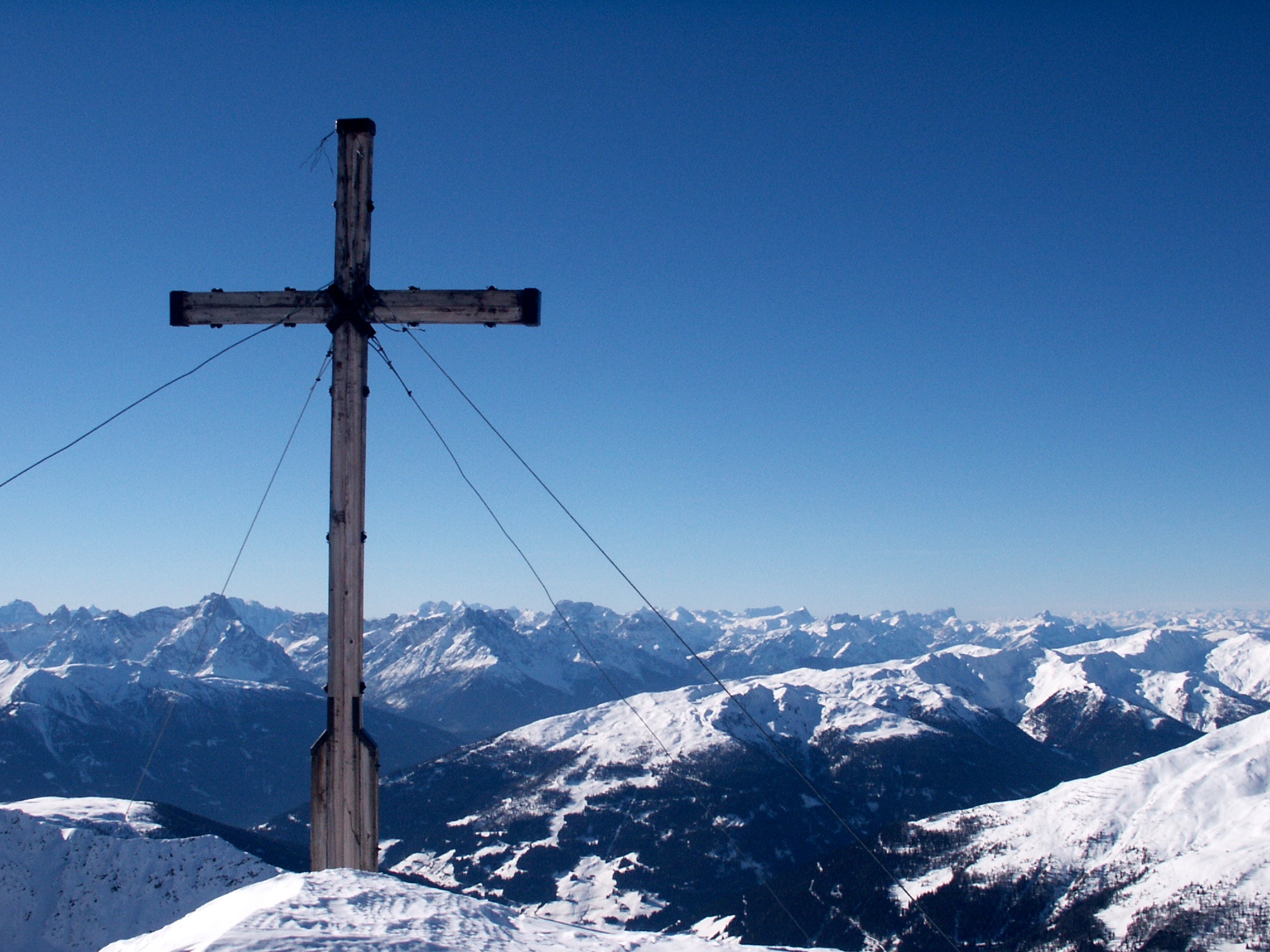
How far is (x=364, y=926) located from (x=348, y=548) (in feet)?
12.9

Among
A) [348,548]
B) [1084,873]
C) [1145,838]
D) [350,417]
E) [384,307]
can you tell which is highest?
[384,307]

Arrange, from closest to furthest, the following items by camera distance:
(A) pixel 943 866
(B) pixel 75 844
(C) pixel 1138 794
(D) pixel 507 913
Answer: (D) pixel 507 913 < (B) pixel 75 844 < (A) pixel 943 866 < (C) pixel 1138 794

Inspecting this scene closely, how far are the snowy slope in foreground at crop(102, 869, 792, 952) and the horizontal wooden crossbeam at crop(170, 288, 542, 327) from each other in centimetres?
624

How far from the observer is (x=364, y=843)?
31.3 feet

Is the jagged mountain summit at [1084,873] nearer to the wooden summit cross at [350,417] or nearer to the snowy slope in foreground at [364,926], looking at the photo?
the snowy slope in foreground at [364,926]

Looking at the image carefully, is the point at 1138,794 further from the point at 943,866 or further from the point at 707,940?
the point at 707,940

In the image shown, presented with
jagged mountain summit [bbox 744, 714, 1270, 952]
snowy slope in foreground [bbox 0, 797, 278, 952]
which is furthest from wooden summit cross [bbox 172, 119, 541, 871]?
jagged mountain summit [bbox 744, 714, 1270, 952]

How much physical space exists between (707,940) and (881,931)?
555 feet

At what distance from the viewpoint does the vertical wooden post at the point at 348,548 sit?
361 inches

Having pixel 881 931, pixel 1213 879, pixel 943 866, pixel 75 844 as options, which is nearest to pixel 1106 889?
pixel 1213 879

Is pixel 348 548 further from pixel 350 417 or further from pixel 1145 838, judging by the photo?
pixel 1145 838

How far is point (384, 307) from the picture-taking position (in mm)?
9648

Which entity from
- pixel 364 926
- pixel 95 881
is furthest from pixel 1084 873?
pixel 364 926

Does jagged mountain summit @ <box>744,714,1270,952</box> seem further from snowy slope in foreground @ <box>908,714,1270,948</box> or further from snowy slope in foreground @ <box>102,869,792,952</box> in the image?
snowy slope in foreground @ <box>102,869,792,952</box>
